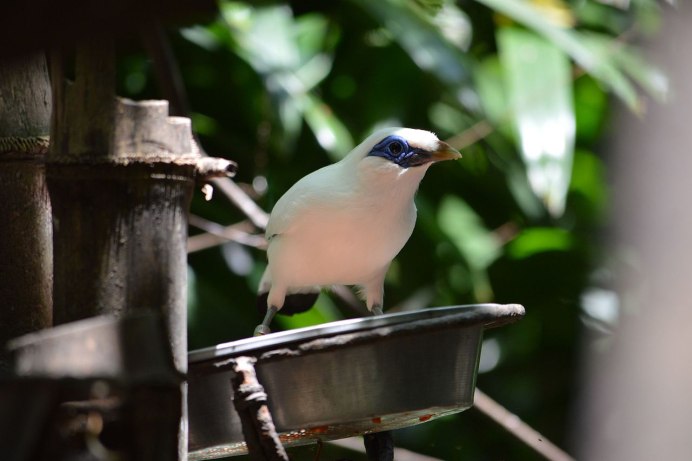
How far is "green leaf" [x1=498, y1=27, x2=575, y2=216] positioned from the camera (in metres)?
3.79

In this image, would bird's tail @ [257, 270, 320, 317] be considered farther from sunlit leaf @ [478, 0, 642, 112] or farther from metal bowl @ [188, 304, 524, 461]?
sunlit leaf @ [478, 0, 642, 112]

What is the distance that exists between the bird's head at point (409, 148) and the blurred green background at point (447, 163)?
5.93ft

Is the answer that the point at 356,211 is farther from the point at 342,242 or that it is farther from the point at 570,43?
the point at 570,43

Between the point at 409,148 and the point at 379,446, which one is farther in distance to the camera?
the point at 409,148

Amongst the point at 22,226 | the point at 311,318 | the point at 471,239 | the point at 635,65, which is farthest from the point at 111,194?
the point at 471,239

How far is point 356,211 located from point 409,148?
21cm

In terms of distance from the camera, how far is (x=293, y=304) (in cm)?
294

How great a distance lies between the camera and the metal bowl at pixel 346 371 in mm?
1513

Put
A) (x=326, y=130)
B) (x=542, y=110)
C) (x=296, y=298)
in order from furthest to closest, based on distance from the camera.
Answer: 1. (x=326, y=130)
2. (x=542, y=110)
3. (x=296, y=298)

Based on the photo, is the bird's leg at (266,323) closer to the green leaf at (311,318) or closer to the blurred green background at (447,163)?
the green leaf at (311,318)

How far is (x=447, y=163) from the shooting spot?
4.98 metres

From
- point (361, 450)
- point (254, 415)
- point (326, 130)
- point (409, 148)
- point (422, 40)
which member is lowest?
point (361, 450)

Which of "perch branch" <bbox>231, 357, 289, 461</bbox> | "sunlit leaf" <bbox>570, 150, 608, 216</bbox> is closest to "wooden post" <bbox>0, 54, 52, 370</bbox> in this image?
"perch branch" <bbox>231, 357, 289, 461</bbox>

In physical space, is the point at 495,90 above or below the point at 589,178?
above
